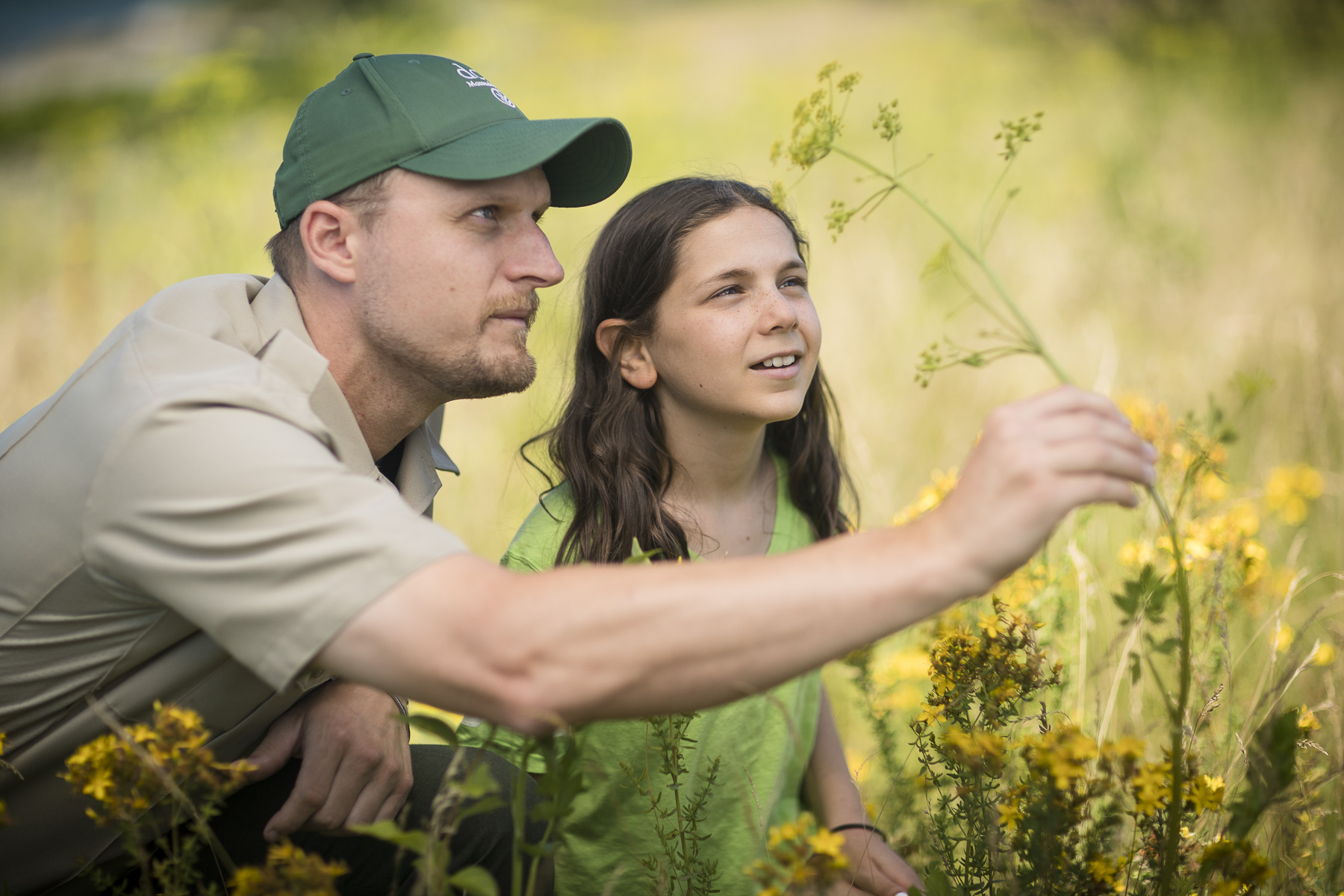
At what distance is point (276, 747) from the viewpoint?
1866 millimetres

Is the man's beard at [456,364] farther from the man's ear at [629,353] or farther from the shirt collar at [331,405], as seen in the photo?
the man's ear at [629,353]

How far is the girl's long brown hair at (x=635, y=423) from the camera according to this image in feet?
7.66

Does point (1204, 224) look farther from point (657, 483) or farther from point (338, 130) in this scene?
point (338, 130)

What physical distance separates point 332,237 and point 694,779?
4.84 ft

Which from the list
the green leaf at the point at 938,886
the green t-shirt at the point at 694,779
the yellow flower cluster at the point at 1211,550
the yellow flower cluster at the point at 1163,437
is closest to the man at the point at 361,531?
the green t-shirt at the point at 694,779

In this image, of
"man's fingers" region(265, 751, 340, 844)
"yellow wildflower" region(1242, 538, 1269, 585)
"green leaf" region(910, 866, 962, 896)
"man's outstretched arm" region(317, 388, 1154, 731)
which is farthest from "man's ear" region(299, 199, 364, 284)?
"yellow wildflower" region(1242, 538, 1269, 585)

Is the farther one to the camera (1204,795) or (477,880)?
(1204,795)

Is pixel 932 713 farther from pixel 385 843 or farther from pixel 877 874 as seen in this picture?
pixel 385 843

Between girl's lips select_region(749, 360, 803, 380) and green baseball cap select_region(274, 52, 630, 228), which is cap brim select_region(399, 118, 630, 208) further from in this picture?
girl's lips select_region(749, 360, 803, 380)

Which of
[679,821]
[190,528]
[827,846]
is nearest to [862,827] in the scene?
[679,821]

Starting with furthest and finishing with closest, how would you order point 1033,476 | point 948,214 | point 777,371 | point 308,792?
point 948,214
point 777,371
point 308,792
point 1033,476

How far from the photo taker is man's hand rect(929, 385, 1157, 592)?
3.54 ft

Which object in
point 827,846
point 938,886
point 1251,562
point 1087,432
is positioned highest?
point 1087,432

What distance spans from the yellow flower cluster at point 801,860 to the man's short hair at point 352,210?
4.86ft
